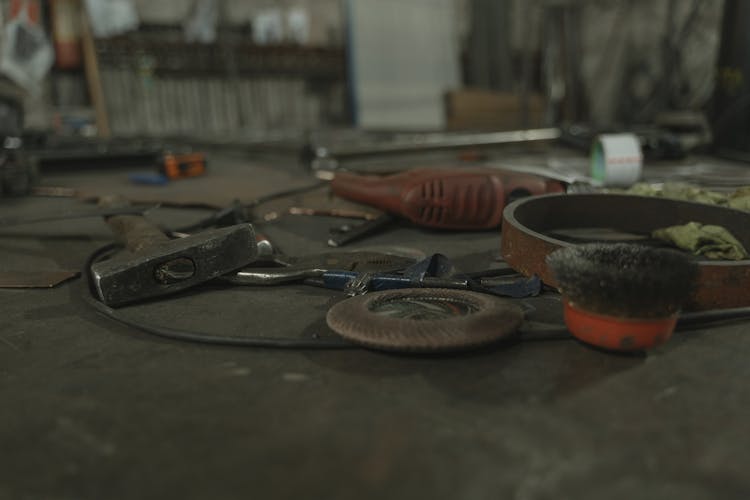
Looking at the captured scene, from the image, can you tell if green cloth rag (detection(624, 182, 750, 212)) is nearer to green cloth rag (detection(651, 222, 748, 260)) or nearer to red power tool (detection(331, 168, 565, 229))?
green cloth rag (detection(651, 222, 748, 260))

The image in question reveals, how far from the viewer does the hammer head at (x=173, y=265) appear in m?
0.76

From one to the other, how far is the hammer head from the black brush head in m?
0.46

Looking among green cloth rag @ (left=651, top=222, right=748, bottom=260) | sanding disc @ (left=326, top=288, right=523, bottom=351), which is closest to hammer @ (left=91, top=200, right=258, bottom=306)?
sanding disc @ (left=326, top=288, right=523, bottom=351)

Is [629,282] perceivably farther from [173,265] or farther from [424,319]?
[173,265]

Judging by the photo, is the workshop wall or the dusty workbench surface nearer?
the dusty workbench surface

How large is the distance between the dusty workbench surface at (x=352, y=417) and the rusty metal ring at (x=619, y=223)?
5cm

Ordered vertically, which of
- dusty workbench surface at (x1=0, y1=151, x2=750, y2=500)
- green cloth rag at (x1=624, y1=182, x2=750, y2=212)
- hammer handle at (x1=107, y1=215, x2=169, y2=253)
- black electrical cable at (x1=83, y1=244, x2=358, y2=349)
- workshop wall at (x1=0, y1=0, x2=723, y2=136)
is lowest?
dusty workbench surface at (x1=0, y1=151, x2=750, y2=500)

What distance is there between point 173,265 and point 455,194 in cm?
58

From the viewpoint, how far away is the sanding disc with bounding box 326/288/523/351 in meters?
0.57

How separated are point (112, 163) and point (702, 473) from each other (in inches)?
104

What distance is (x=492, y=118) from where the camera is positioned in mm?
5082

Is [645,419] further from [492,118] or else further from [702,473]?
[492,118]

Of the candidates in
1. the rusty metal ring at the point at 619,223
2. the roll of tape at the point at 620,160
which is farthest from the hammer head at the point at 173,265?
the roll of tape at the point at 620,160

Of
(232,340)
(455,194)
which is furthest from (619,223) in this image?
(232,340)
